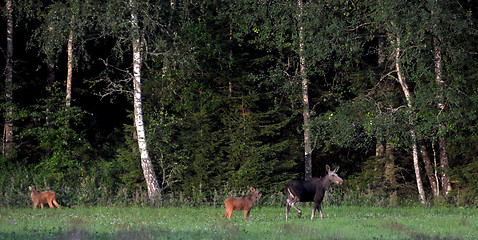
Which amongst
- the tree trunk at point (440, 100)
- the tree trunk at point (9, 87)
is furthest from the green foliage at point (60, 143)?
the tree trunk at point (440, 100)

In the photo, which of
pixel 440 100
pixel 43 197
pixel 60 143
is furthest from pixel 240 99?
pixel 43 197

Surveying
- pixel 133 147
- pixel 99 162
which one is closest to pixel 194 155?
pixel 133 147

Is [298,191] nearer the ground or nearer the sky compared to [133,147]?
nearer the ground

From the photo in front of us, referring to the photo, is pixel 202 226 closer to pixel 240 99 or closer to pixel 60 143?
pixel 60 143

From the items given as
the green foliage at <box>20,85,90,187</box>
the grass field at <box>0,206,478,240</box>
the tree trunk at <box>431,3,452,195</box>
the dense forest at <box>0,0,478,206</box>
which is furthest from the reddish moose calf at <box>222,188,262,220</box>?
the green foliage at <box>20,85,90,187</box>

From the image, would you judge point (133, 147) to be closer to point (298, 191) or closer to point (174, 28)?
point (174, 28)

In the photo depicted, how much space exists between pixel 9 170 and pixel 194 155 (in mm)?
7363

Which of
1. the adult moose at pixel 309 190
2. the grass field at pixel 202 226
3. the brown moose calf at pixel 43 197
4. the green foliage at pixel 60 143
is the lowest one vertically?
the grass field at pixel 202 226

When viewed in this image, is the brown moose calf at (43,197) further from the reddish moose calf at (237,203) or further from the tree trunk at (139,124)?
the reddish moose calf at (237,203)

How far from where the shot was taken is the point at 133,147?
22.3m

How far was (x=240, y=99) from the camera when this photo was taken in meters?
23.6

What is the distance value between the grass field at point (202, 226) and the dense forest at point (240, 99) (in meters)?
3.63

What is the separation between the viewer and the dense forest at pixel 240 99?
19922mm

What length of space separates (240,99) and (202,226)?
1143cm
